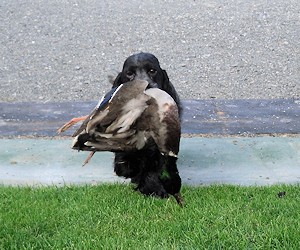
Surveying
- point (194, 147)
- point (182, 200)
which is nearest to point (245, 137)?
point (194, 147)

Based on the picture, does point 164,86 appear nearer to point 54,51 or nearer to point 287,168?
point 287,168

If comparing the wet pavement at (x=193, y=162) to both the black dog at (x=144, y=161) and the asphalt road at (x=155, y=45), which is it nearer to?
the black dog at (x=144, y=161)

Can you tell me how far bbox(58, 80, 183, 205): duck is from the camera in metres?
3.62

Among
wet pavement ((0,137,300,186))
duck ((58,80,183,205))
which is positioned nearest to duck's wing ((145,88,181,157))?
duck ((58,80,183,205))

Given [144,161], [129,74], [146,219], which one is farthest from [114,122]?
[129,74]

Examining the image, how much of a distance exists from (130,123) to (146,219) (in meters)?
0.72

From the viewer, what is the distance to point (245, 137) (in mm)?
6074

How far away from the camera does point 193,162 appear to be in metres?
5.45

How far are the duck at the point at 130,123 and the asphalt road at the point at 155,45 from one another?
3.92 meters

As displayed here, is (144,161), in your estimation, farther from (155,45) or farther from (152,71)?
(155,45)

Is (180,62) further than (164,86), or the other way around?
(180,62)

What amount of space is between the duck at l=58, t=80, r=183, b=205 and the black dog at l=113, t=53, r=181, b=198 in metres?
0.70

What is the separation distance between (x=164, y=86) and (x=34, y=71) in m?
4.29

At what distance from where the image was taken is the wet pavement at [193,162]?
504 cm
